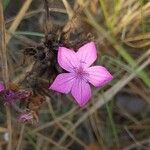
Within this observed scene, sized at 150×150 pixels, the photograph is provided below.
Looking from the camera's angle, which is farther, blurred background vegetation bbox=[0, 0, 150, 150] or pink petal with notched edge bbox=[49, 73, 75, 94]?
blurred background vegetation bbox=[0, 0, 150, 150]

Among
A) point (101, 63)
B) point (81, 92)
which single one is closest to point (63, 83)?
point (81, 92)

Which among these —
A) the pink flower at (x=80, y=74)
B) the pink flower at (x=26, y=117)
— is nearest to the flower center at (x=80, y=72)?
the pink flower at (x=80, y=74)

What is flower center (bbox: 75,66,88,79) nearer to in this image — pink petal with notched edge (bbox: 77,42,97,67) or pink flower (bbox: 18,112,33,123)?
Answer: pink petal with notched edge (bbox: 77,42,97,67)

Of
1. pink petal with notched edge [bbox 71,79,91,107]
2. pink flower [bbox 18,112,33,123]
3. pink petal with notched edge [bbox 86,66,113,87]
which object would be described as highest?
pink petal with notched edge [bbox 86,66,113,87]

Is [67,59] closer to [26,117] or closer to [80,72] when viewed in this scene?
[80,72]

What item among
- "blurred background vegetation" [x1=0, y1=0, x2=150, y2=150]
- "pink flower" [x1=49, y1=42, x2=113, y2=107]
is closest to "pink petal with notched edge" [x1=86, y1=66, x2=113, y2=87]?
"pink flower" [x1=49, y1=42, x2=113, y2=107]
